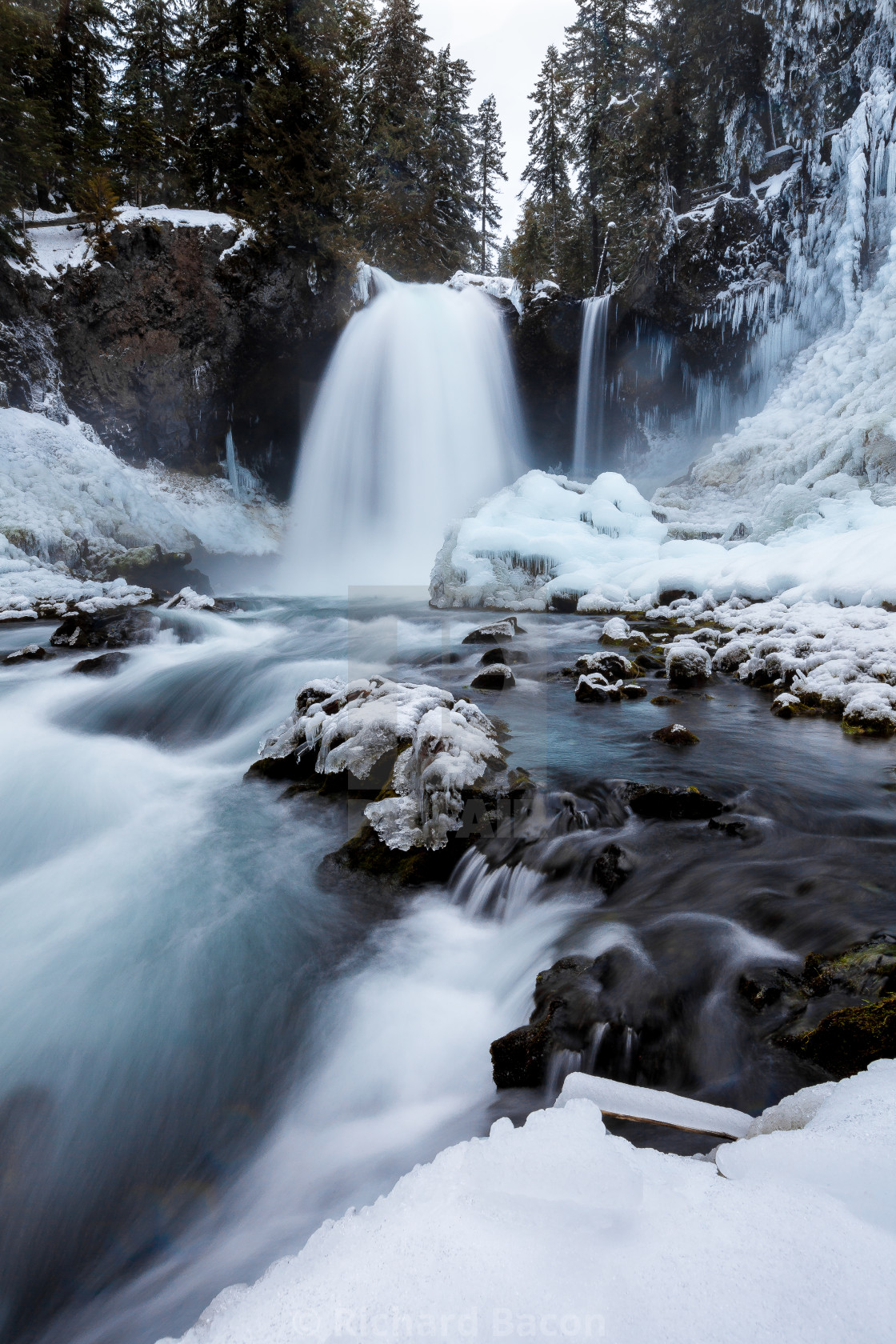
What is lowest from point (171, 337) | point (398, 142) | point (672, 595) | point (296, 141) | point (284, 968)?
point (284, 968)

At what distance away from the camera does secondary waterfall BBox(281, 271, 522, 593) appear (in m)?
18.2

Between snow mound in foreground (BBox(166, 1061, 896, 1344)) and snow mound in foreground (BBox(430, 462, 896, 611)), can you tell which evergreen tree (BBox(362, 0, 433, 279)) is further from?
snow mound in foreground (BBox(166, 1061, 896, 1344))

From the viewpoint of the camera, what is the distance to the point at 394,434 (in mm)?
18812

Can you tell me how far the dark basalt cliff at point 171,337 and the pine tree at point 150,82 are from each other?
476 cm

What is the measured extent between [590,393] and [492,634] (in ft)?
48.4

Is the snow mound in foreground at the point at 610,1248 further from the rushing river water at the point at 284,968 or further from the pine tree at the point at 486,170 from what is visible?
the pine tree at the point at 486,170

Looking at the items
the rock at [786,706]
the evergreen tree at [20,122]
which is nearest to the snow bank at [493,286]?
the evergreen tree at [20,122]

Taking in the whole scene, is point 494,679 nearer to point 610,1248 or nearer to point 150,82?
point 610,1248

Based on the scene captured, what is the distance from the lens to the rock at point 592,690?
18.3ft

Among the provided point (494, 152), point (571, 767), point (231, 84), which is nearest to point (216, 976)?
point (571, 767)

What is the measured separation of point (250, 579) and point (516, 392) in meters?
10.3

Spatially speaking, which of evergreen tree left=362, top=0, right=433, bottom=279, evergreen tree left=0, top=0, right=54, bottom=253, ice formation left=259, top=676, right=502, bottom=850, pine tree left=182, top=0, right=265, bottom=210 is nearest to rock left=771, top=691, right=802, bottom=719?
ice formation left=259, top=676, right=502, bottom=850

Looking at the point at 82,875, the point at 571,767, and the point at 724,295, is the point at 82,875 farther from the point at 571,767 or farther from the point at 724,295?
the point at 724,295

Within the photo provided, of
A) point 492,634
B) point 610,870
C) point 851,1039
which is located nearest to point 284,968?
point 610,870
